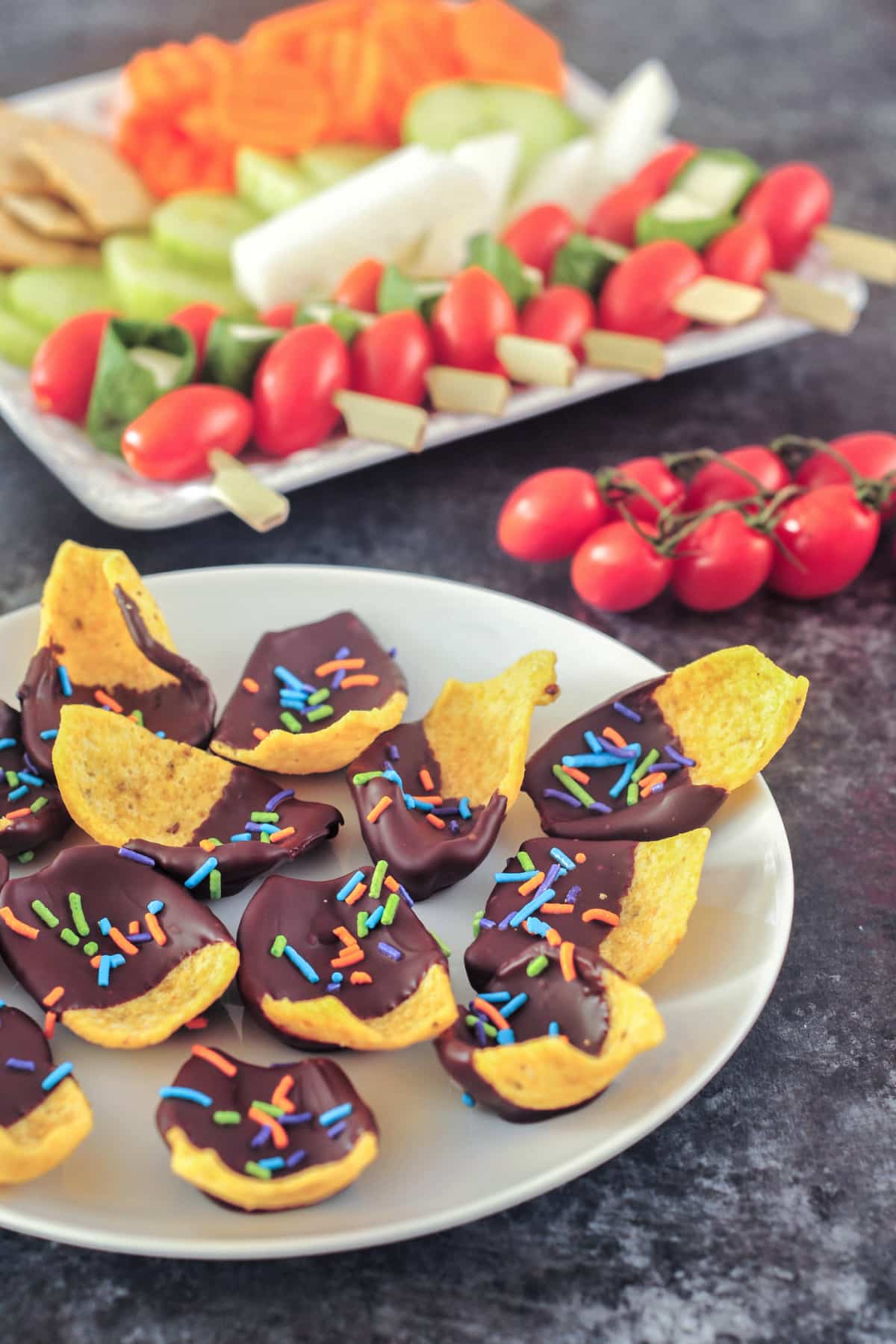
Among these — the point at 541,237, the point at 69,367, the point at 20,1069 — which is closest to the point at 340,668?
the point at 20,1069

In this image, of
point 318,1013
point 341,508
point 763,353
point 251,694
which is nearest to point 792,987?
point 318,1013

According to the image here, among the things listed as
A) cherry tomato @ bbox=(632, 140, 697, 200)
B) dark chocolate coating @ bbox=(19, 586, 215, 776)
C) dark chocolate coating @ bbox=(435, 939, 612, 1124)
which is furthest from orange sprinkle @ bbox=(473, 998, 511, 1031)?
cherry tomato @ bbox=(632, 140, 697, 200)

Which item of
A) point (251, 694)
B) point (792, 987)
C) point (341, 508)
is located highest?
point (251, 694)

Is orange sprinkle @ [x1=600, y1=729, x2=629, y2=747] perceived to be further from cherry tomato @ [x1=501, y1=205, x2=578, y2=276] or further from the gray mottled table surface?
cherry tomato @ [x1=501, y1=205, x2=578, y2=276]

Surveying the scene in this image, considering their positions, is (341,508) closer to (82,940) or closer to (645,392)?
(645,392)

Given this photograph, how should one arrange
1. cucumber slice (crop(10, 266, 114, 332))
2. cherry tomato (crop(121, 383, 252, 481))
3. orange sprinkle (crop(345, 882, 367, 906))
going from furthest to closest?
1. cucumber slice (crop(10, 266, 114, 332))
2. cherry tomato (crop(121, 383, 252, 481))
3. orange sprinkle (crop(345, 882, 367, 906))

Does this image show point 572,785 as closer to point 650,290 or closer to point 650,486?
point 650,486

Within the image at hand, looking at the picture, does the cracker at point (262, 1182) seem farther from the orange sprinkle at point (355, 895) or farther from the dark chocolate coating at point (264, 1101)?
the orange sprinkle at point (355, 895)
